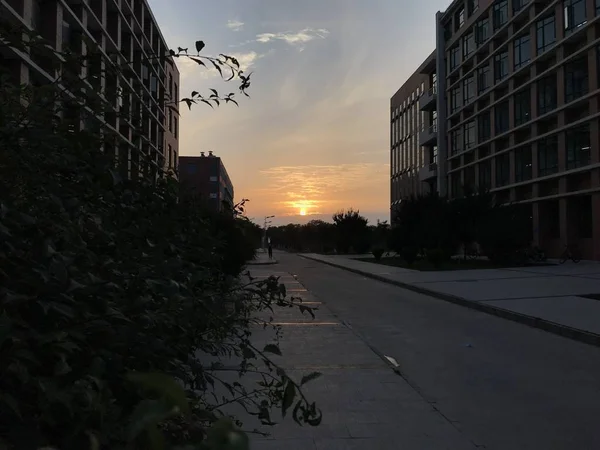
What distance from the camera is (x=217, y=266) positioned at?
419 centimetres

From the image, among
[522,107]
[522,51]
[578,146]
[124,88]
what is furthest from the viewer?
[522,107]

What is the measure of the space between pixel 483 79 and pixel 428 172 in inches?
597

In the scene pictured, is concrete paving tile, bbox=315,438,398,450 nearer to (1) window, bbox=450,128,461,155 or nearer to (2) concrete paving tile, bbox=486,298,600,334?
(2) concrete paving tile, bbox=486,298,600,334

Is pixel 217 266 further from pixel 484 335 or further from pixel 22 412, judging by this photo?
pixel 484 335

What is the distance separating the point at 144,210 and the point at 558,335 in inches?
345

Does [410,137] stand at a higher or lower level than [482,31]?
lower

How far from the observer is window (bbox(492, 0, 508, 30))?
4453cm

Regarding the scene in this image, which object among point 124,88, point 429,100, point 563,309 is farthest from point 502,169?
point 124,88

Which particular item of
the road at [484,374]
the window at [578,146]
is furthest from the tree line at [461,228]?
the road at [484,374]

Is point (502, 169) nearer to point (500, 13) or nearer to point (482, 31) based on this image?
point (482, 31)

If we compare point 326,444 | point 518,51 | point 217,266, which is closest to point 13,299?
point 217,266

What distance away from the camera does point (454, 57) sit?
56.3 meters

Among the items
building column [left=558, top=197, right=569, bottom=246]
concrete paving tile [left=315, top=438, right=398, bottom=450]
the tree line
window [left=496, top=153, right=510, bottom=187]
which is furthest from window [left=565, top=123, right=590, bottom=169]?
concrete paving tile [left=315, top=438, right=398, bottom=450]

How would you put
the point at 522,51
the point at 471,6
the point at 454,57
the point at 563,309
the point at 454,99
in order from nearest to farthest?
1. the point at 563,309
2. the point at 522,51
3. the point at 471,6
4. the point at 454,99
5. the point at 454,57
